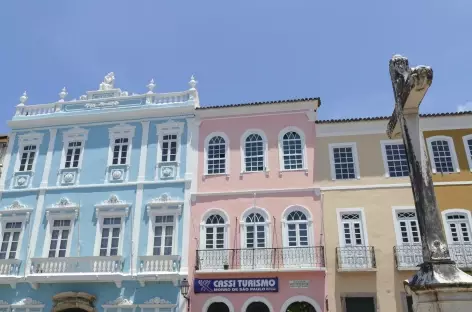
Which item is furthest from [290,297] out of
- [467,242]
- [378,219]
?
[467,242]

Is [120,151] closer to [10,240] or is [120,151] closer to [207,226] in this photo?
[207,226]

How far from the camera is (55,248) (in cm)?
1895

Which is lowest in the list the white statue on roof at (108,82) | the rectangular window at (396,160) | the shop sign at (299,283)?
the shop sign at (299,283)

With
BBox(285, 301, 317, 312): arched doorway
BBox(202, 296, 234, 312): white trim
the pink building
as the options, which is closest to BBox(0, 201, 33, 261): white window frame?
the pink building

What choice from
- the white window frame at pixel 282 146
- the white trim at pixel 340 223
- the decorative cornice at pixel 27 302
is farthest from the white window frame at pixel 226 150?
the decorative cornice at pixel 27 302

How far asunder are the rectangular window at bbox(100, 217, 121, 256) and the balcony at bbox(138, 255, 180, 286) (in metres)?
1.47

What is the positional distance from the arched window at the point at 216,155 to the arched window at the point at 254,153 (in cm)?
97

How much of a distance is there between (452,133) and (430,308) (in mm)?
13100

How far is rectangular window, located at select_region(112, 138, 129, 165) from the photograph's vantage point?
20.1 meters

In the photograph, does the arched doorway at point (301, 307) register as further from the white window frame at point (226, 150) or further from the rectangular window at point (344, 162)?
the white window frame at point (226, 150)

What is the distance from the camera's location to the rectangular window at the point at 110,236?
727 inches

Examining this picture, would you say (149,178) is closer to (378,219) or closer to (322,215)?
(322,215)

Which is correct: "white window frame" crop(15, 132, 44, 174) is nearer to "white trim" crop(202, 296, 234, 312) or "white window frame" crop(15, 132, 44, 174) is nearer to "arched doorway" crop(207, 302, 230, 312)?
"white trim" crop(202, 296, 234, 312)

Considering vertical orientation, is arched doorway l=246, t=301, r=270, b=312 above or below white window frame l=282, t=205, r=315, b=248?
below
